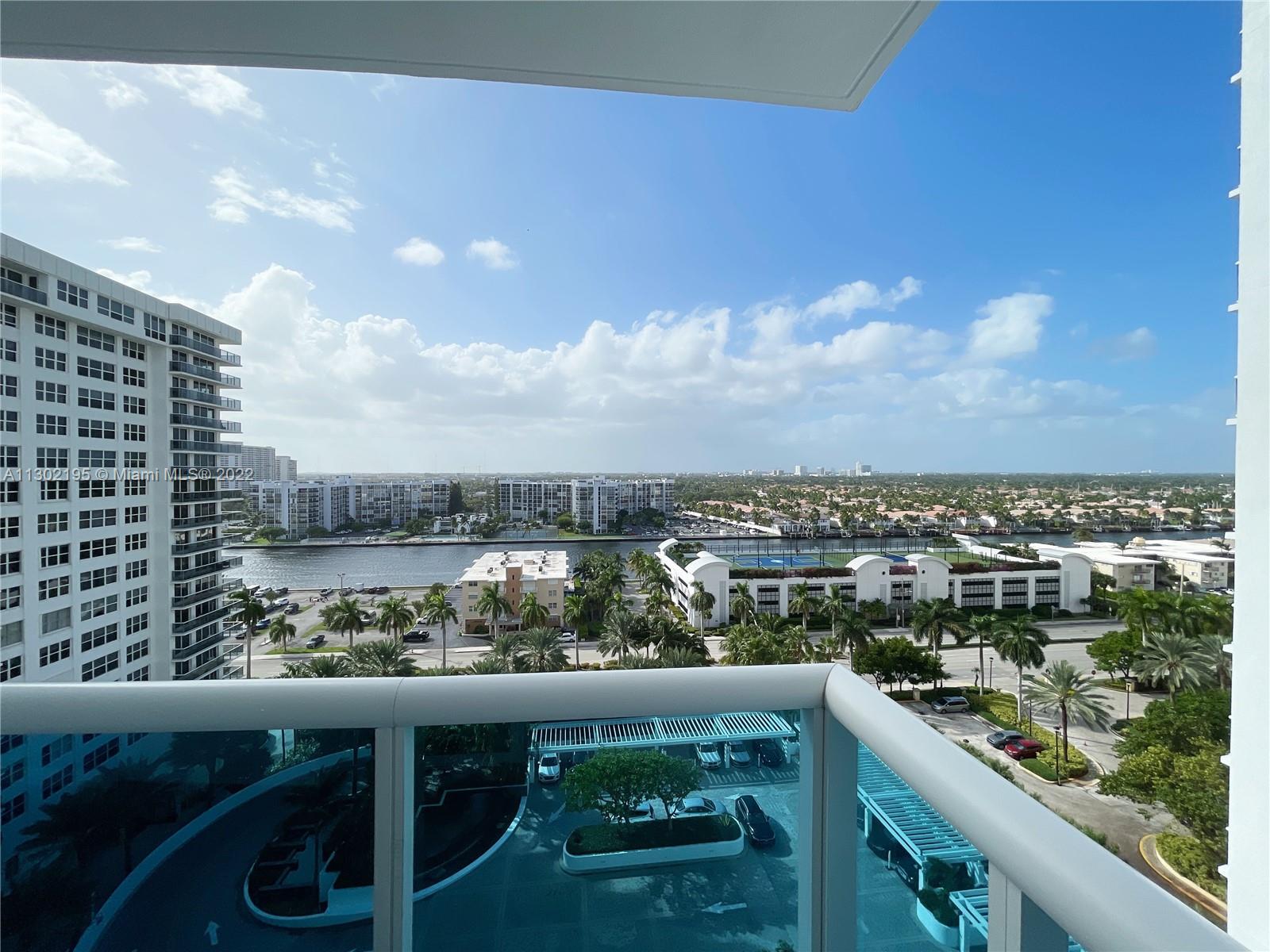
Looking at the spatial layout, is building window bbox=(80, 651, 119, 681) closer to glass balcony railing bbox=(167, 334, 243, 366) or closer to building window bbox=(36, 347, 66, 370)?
building window bbox=(36, 347, 66, 370)

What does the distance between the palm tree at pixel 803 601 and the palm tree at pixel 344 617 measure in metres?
2.75

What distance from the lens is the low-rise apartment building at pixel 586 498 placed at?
3.44m

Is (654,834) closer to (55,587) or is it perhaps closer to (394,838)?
(394,838)

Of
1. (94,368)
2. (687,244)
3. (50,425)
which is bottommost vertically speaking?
(50,425)

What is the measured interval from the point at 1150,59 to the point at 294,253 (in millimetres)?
4499

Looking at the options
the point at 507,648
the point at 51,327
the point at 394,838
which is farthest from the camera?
the point at 507,648

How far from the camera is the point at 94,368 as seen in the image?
2.72m

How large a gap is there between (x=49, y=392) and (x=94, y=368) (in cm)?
28

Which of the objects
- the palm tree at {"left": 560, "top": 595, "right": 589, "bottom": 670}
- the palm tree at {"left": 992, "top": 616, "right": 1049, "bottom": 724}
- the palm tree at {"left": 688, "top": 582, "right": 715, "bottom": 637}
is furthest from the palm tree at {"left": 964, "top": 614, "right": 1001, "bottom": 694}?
the palm tree at {"left": 560, "top": 595, "right": 589, "bottom": 670}

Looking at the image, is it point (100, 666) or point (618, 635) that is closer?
point (100, 666)

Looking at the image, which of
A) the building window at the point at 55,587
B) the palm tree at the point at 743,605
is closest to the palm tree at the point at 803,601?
the palm tree at the point at 743,605

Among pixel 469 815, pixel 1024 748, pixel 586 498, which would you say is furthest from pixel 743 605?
pixel 469 815

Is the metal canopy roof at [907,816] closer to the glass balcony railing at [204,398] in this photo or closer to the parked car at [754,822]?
the parked car at [754,822]

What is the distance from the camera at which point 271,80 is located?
7.63 feet
